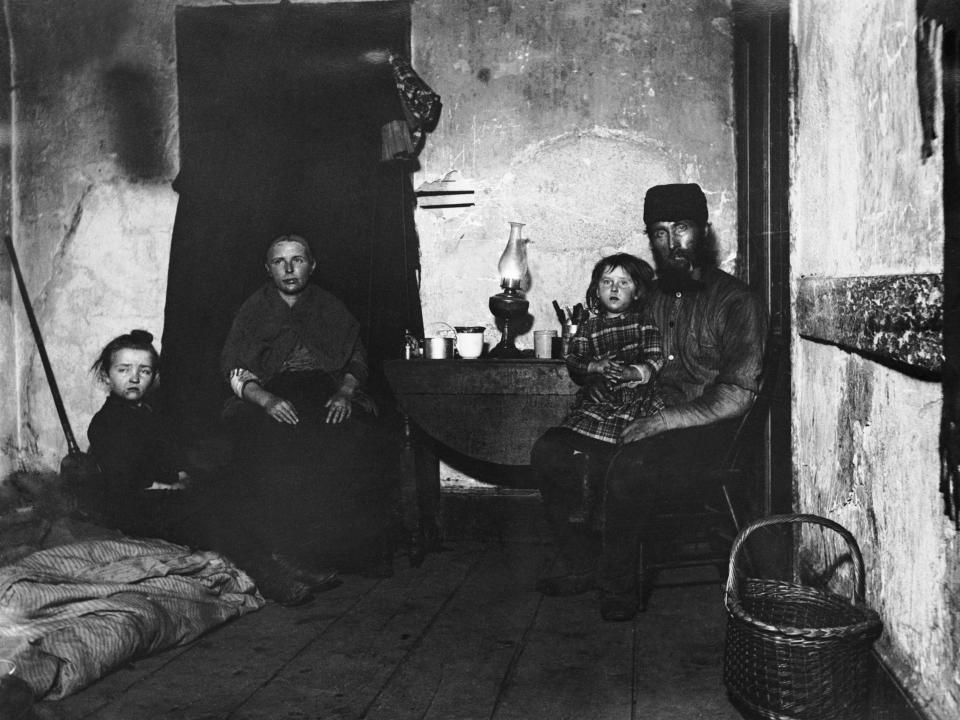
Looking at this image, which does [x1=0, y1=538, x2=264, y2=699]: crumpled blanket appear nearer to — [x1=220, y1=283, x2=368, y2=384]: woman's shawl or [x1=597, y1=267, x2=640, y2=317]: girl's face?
[x1=220, y1=283, x2=368, y2=384]: woman's shawl

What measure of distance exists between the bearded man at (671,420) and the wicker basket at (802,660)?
88 centimetres

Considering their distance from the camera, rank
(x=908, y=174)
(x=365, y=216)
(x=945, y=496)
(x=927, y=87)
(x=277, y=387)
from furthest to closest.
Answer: (x=365, y=216) < (x=277, y=387) < (x=908, y=174) < (x=927, y=87) < (x=945, y=496)

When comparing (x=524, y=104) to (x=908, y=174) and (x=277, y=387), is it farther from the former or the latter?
(x=908, y=174)

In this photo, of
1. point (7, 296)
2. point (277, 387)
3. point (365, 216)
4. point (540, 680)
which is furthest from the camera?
point (7, 296)

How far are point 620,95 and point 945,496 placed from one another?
3023mm

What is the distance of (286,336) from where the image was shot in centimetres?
397

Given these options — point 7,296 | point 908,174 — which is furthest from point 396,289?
point 908,174

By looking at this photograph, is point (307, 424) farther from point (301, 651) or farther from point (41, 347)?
point (41, 347)

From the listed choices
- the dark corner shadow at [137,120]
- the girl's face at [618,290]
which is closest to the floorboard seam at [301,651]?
the girl's face at [618,290]

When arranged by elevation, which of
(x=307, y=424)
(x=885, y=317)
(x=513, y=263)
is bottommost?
(x=307, y=424)

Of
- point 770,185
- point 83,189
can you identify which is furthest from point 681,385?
point 83,189

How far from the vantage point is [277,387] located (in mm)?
3885

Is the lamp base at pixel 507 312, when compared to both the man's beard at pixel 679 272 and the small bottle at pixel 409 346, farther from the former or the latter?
the man's beard at pixel 679 272

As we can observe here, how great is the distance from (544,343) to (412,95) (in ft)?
4.44
